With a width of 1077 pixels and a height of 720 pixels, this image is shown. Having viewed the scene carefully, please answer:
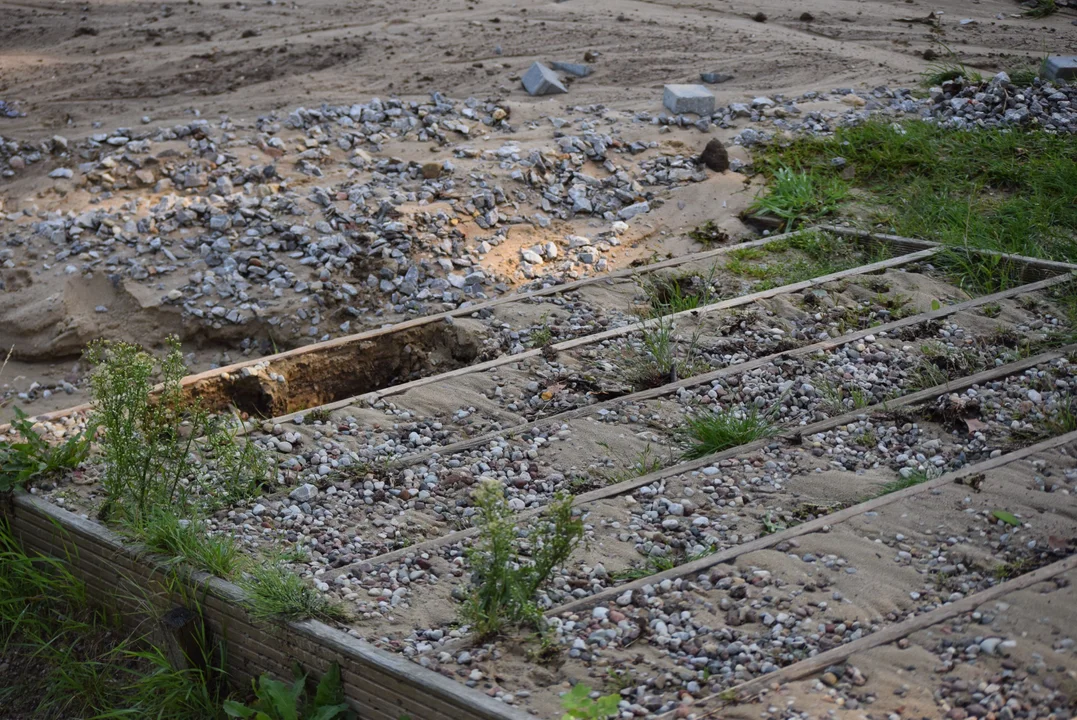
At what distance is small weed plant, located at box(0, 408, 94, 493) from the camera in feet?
13.7

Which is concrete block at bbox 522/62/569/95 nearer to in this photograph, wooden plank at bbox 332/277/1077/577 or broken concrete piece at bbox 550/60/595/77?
broken concrete piece at bbox 550/60/595/77

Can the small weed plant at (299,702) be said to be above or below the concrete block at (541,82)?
below

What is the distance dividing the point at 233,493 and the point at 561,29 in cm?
649

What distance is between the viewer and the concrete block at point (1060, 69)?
303 inches

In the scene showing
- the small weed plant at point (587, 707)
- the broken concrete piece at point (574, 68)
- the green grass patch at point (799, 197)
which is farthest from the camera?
the broken concrete piece at point (574, 68)

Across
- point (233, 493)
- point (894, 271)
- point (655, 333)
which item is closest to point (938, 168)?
point (894, 271)

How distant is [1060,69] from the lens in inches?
303

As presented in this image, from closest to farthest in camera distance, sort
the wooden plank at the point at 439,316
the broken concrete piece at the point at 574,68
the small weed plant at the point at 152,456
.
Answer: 1. the small weed plant at the point at 152,456
2. the wooden plank at the point at 439,316
3. the broken concrete piece at the point at 574,68

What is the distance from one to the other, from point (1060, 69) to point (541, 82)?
3.65 meters

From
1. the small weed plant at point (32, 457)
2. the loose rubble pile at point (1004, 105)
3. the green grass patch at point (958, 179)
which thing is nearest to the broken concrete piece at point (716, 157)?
the green grass patch at point (958, 179)

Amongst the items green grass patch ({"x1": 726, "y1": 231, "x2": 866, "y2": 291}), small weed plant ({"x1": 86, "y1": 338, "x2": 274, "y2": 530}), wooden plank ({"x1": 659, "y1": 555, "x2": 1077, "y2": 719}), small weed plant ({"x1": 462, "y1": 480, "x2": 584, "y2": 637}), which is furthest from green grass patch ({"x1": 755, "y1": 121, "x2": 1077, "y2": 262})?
small weed plant ({"x1": 86, "y1": 338, "x2": 274, "y2": 530})

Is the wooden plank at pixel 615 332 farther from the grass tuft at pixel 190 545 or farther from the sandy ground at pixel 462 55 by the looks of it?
the sandy ground at pixel 462 55

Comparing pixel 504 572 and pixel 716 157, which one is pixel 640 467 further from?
pixel 716 157

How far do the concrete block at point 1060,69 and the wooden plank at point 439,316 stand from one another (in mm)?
A: 2873
